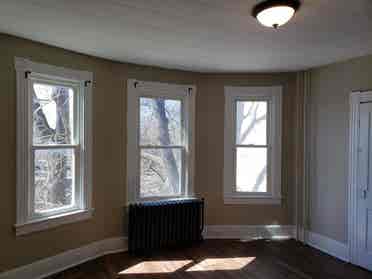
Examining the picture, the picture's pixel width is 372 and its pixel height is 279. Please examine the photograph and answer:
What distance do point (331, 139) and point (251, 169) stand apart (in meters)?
1.25

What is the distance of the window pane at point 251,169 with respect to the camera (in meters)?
4.98

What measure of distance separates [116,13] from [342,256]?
3923 millimetres

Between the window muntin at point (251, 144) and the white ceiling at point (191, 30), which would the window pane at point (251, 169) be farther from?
the white ceiling at point (191, 30)

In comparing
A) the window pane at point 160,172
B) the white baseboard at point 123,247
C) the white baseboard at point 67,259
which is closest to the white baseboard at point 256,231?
the white baseboard at point 123,247

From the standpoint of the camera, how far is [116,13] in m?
2.53

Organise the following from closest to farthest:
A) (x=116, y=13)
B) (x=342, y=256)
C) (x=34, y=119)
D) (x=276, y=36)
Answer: (x=116, y=13)
(x=276, y=36)
(x=34, y=119)
(x=342, y=256)

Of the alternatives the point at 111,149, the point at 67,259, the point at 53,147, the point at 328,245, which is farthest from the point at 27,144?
the point at 328,245

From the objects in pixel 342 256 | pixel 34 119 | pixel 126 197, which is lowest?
pixel 342 256

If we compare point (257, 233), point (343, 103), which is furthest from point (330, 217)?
point (343, 103)

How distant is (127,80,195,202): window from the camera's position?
173 inches

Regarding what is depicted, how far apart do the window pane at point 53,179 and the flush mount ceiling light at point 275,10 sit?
2.65m

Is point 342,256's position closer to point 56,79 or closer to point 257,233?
point 257,233

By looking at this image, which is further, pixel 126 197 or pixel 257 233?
pixel 257 233

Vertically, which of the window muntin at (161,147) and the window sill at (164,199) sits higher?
the window muntin at (161,147)
